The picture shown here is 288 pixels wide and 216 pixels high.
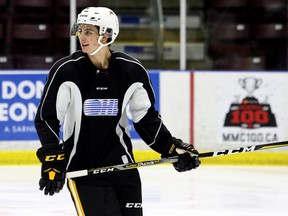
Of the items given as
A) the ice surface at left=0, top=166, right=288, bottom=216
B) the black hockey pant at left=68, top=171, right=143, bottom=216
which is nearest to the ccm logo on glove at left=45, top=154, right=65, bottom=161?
the black hockey pant at left=68, top=171, right=143, bottom=216

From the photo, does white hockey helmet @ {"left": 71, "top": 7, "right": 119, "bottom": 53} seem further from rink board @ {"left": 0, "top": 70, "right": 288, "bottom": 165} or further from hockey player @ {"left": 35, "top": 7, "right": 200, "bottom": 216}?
rink board @ {"left": 0, "top": 70, "right": 288, "bottom": 165}

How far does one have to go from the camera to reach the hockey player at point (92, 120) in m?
3.08

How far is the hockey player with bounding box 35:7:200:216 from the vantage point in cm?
308

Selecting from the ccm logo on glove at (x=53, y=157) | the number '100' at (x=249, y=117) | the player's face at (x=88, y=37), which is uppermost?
the player's face at (x=88, y=37)

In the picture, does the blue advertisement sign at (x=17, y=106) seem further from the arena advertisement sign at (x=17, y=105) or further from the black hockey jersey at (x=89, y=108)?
the black hockey jersey at (x=89, y=108)

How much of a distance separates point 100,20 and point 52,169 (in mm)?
544

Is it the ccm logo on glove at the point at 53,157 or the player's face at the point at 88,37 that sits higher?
the player's face at the point at 88,37

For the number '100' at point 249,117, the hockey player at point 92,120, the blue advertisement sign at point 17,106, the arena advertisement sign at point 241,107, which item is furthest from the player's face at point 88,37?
the number '100' at point 249,117

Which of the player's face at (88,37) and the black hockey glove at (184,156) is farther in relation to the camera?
the black hockey glove at (184,156)

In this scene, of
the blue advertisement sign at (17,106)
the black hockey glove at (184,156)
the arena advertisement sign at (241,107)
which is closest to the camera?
the black hockey glove at (184,156)

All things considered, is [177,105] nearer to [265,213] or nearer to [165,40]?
[165,40]

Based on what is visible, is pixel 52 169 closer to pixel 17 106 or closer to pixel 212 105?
pixel 17 106

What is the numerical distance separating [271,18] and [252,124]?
1140 millimetres

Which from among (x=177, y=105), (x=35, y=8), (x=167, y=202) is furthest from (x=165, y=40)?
(x=167, y=202)
